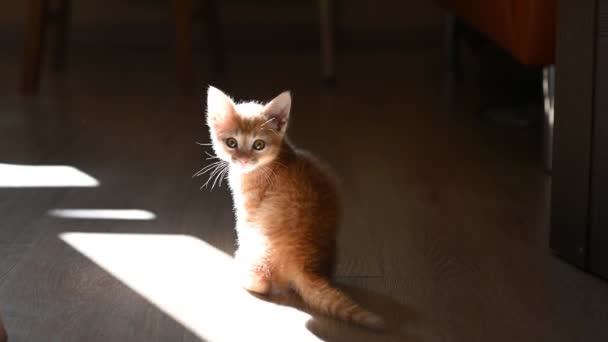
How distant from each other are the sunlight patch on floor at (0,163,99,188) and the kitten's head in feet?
2.25

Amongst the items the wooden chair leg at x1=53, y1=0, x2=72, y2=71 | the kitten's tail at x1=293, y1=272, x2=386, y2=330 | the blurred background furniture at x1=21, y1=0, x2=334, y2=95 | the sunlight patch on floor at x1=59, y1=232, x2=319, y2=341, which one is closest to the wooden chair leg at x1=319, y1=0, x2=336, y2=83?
the blurred background furniture at x1=21, y1=0, x2=334, y2=95

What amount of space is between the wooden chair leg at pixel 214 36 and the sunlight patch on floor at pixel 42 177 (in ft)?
3.64

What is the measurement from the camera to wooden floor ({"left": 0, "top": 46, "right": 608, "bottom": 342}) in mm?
1355

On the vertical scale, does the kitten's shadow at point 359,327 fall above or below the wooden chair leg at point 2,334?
below

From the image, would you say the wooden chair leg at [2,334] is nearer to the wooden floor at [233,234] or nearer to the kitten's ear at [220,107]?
the wooden floor at [233,234]

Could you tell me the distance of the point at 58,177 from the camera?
2.06 m

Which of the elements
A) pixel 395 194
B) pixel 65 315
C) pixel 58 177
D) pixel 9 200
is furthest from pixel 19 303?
pixel 395 194

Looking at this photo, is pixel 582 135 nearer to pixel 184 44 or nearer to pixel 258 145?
pixel 258 145

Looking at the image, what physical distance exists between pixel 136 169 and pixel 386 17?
5.43ft

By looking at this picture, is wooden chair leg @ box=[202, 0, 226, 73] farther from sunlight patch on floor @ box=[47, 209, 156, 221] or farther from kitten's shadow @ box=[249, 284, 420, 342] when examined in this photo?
kitten's shadow @ box=[249, 284, 420, 342]

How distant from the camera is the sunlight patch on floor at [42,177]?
2.01 metres

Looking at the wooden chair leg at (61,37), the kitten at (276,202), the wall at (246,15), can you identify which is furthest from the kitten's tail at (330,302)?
the wall at (246,15)

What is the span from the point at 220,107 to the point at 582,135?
65 centimetres

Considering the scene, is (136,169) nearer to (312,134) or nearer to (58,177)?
(58,177)
